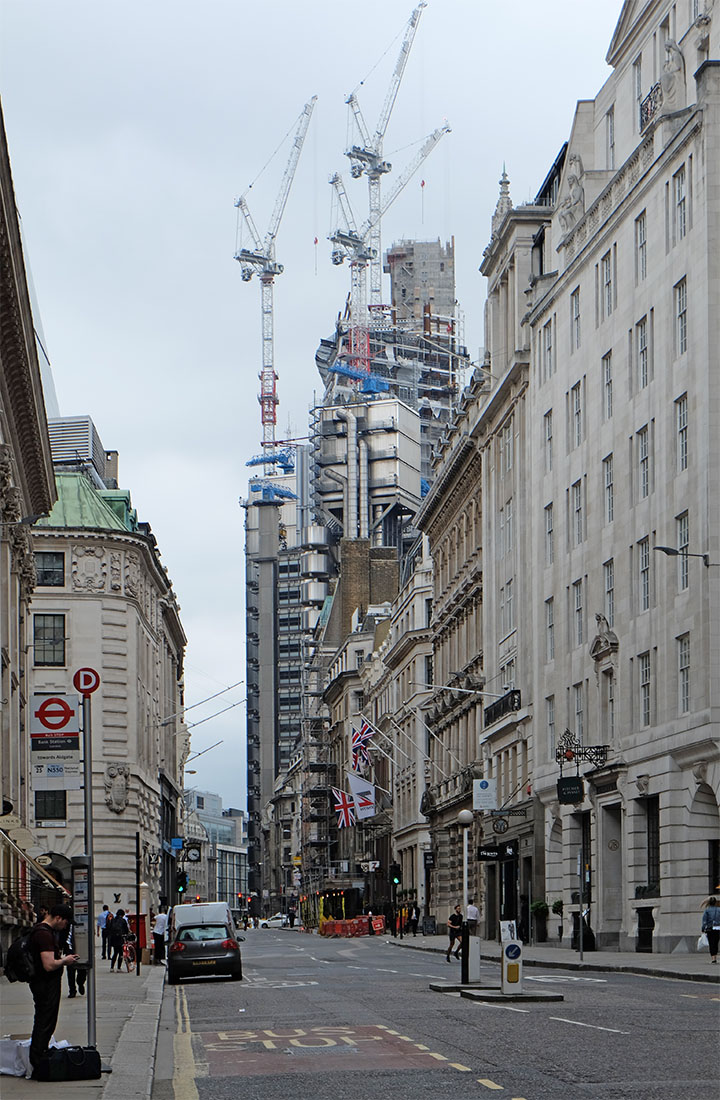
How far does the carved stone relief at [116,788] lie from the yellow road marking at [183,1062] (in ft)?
186

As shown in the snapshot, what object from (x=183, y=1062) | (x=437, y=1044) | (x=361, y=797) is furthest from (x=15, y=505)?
(x=361, y=797)

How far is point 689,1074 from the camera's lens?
15891mm

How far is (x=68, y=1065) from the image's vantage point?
16031 mm

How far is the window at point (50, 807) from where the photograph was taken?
83.2 meters

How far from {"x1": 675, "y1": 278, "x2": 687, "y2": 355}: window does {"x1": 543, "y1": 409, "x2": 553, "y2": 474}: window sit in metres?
14.4

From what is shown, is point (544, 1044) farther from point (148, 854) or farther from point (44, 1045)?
point (148, 854)

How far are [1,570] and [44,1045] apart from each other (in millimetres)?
35781

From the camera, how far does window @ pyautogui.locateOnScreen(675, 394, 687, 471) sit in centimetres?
4891

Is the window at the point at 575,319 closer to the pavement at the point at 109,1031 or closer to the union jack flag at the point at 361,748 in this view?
the pavement at the point at 109,1031

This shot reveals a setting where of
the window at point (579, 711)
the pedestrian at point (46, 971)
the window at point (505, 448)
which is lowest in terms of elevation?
the pedestrian at point (46, 971)

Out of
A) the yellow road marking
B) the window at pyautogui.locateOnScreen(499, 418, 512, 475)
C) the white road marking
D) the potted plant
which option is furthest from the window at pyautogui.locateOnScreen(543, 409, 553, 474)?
the white road marking

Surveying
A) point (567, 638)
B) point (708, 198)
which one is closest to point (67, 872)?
point (567, 638)

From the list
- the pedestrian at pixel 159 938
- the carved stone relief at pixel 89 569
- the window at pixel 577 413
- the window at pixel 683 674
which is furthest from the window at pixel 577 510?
the carved stone relief at pixel 89 569

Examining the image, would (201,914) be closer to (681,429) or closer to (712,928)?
(712,928)
